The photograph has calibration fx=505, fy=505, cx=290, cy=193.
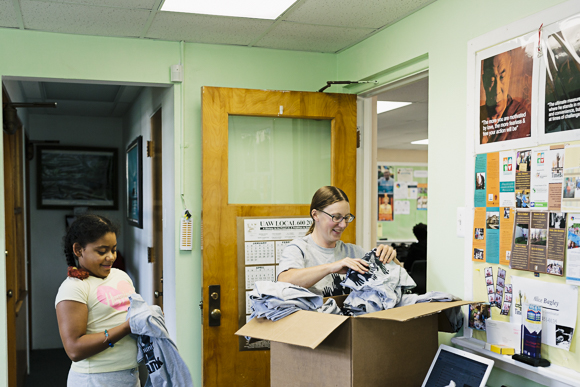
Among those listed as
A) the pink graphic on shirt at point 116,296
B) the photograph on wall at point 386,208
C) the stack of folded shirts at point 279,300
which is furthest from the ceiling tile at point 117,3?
the photograph on wall at point 386,208

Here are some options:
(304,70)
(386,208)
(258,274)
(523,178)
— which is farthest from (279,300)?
(386,208)

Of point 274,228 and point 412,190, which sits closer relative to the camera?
point 274,228

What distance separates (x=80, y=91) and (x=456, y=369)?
3.85 metres

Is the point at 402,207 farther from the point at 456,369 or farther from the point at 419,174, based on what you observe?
the point at 456,369

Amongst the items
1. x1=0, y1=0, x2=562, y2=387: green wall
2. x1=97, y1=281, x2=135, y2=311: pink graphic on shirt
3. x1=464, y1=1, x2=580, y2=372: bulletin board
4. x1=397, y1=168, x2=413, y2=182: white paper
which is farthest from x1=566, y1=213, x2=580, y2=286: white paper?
x1=397, y1=168, x2=413, y2=182: white paper

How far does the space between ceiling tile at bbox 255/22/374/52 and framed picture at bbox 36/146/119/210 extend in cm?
335

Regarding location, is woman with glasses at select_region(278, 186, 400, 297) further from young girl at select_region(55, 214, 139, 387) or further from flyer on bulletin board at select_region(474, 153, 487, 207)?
young girl at select_region(55, 214, 139, 387)

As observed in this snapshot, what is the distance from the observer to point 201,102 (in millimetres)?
2832

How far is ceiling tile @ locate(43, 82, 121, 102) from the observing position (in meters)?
4.12

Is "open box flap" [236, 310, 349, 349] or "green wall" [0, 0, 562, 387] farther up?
"green wall" [0, 0, 562, 387]

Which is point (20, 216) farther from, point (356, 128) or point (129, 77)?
point (356, 128)

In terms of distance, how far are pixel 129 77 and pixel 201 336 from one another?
1.54 m

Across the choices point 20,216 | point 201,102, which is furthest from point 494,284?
point 20,216

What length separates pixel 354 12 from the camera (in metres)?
2.41
